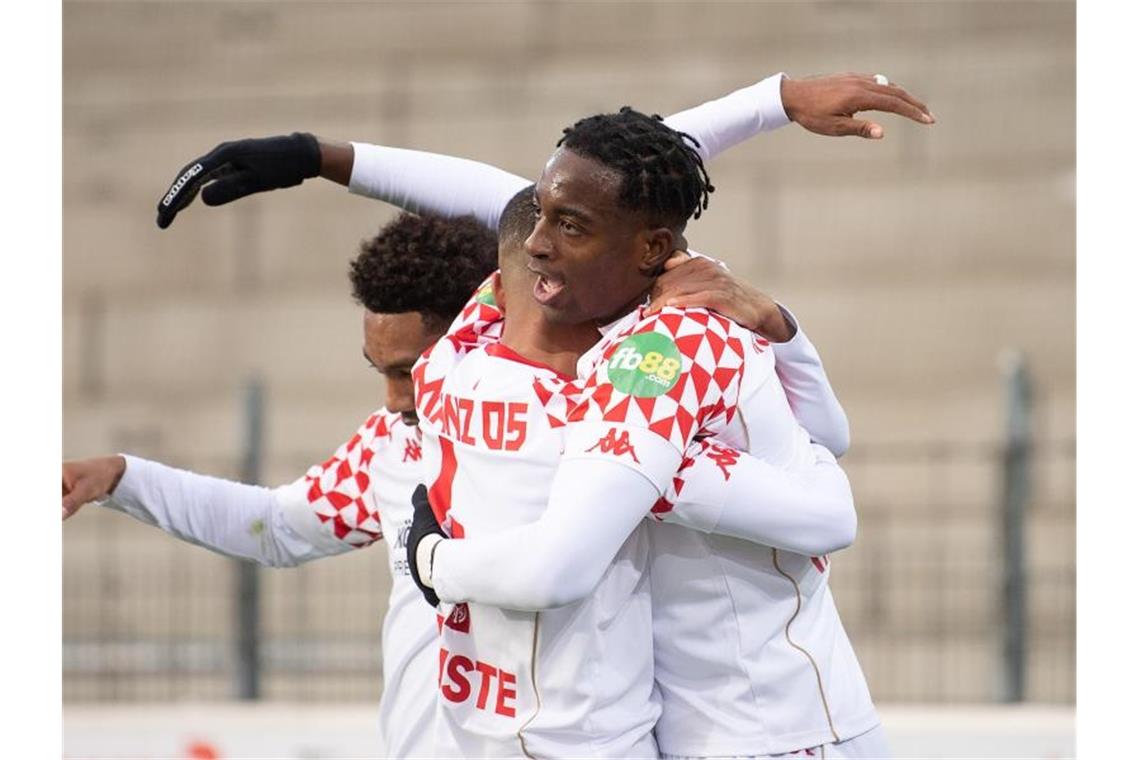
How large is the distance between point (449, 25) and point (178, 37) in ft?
4.08

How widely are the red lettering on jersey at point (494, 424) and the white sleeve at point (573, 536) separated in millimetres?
115

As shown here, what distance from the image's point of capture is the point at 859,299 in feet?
23.1

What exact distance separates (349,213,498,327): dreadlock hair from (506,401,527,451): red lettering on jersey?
0.50m

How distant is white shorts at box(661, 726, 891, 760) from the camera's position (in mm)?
1676

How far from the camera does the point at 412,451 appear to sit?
7.11 feet

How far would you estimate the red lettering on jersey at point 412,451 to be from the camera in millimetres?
2154


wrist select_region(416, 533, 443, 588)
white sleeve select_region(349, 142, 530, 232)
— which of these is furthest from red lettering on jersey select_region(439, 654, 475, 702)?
white sleeve select_region(349, 142, 530, 232)

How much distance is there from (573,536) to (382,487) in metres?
0.75

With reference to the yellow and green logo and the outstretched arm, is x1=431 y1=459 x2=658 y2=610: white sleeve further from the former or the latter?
the outstretched arm

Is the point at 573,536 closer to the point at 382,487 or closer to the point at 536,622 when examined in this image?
the point at 536,622

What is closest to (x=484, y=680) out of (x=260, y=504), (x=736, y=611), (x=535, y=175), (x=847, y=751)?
(x=736, y=611)

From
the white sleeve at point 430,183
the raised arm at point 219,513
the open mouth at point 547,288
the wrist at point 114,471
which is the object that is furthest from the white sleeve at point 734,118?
the wrist at point 114,471
